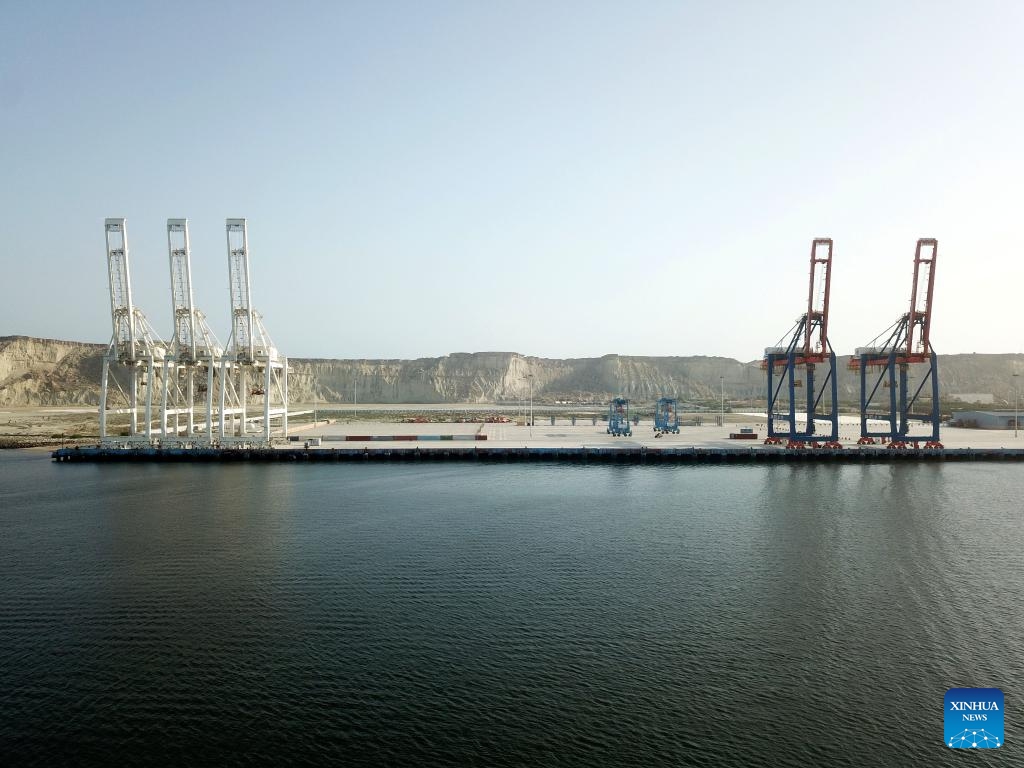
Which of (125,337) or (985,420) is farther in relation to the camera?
(985,420)

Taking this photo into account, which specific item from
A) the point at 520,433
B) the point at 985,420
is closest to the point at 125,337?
the point at 520,433

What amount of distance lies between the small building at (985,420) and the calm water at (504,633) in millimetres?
61989

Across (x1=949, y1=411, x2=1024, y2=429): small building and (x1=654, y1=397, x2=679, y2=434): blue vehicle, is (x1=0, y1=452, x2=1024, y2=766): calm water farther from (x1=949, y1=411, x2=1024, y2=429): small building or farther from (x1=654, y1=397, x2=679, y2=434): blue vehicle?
(x1=949, y1=411, x2=1024, y2=429): small building

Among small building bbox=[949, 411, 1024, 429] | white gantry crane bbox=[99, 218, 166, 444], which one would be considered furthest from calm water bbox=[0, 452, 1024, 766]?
small building bbox=[949, 411, 1024, 429]

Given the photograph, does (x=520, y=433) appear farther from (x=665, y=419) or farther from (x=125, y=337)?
(x=125, y=337)

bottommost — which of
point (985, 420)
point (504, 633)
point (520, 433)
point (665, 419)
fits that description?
point (520, 433)

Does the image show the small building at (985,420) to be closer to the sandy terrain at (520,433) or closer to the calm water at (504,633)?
the sandy terrain at (520,433)

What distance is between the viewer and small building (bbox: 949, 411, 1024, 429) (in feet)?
291

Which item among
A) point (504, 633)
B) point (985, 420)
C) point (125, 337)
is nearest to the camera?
point (504, 633)

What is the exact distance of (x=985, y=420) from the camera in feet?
299

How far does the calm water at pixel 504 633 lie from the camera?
589 inches

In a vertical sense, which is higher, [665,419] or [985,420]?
[665,419]

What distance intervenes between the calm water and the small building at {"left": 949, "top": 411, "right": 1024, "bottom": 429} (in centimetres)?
6199

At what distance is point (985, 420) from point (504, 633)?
95779 millimetres
